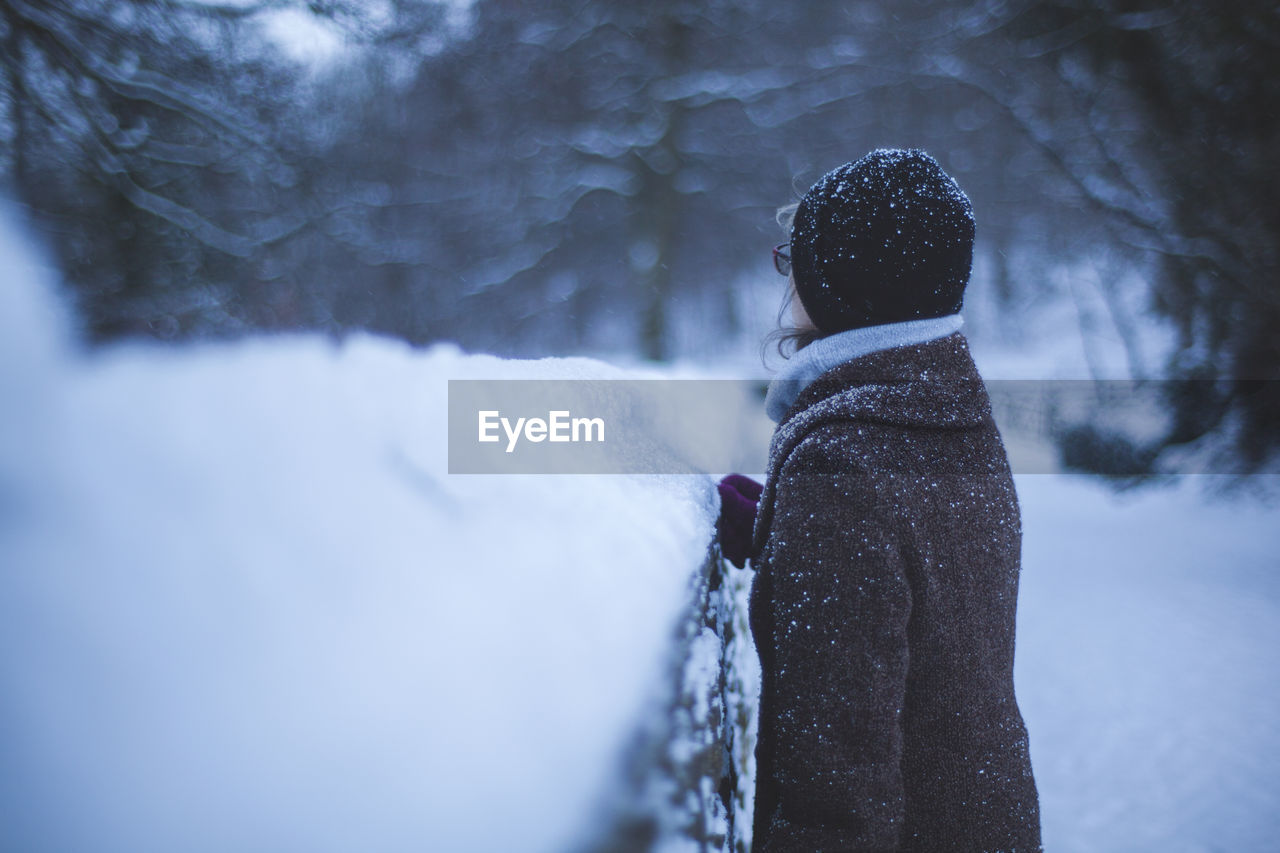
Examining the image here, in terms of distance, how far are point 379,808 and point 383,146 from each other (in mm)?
3948

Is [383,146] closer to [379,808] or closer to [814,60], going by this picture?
[814,60]

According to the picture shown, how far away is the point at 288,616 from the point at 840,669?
0.74m

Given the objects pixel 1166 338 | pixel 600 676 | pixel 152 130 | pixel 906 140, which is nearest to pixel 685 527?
pixel 600 676

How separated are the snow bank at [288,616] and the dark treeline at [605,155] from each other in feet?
0.90

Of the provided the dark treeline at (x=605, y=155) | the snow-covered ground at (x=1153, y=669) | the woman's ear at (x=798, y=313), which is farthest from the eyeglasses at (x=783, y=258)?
the snow-covered ground at (x=1153, y=669)

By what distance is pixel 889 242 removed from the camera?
0.94 metres

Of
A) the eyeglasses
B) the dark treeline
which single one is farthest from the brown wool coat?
the dark treeline

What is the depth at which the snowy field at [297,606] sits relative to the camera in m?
0.70

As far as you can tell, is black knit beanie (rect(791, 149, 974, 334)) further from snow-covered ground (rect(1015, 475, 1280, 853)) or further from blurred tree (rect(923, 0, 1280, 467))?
blurred tree (rect(923, 0, 1280, 467))

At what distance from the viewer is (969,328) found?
17.7ft

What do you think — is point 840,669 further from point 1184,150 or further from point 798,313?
point 1184,150

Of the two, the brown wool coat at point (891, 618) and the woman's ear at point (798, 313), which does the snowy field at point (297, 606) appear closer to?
the brown wool coat at point (891, 618)

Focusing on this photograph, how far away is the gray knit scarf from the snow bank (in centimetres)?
33

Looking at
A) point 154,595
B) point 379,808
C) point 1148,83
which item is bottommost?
point 379,808
